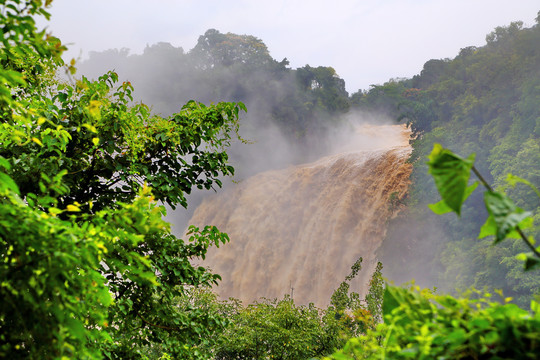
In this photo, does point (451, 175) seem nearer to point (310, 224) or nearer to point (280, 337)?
point (280, 337)

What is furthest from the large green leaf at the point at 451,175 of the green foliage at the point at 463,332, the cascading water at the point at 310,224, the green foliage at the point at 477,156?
the cascading water at the point at 310,224

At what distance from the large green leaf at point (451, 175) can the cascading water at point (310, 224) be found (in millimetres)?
19165

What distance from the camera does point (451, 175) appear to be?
2.95 feet

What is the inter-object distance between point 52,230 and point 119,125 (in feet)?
7.53

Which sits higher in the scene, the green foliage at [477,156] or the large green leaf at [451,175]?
the green foliage at [477,156]

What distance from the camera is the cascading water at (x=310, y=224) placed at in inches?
803

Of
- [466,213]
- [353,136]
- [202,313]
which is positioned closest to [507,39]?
[466,213]

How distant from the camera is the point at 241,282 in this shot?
947 inches

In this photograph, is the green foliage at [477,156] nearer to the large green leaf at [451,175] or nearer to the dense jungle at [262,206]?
the dense jungle at [262,206]

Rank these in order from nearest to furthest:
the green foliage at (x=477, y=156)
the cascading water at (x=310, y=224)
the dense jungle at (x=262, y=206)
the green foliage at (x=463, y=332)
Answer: the green foliage at (x=463, y=332) → the dense jungle at (x=262, y=206) → the green foliage at (x=477, y=156) → the cascading water at (x=310, y=224)

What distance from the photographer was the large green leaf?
0.89 meters

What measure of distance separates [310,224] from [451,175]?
2353 centimetres

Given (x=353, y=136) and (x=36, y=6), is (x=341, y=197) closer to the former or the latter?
(x=353, y=136)

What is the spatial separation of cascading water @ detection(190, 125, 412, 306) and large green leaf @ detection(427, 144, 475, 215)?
19.2 meters
